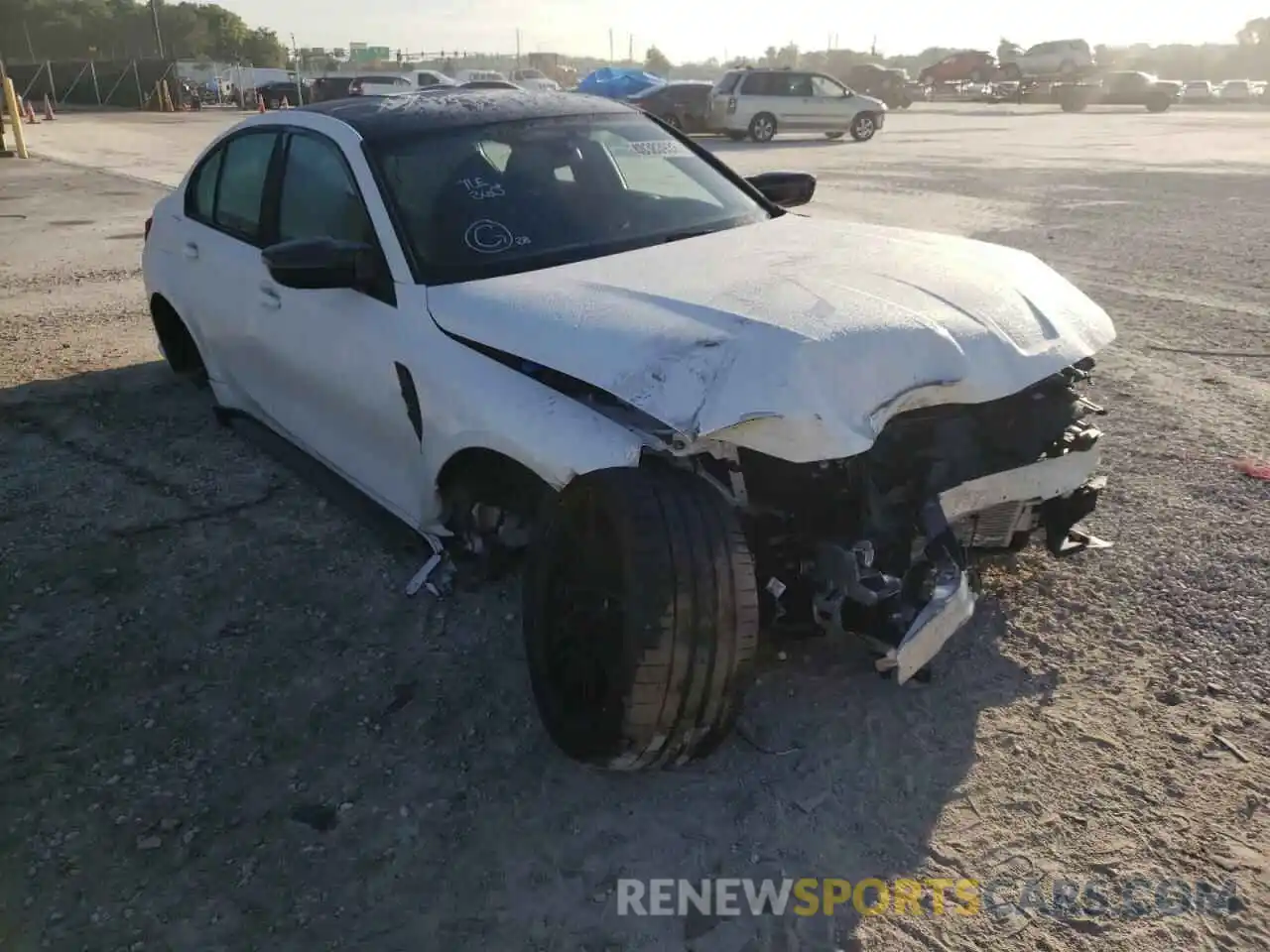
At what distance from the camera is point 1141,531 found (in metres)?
3.92

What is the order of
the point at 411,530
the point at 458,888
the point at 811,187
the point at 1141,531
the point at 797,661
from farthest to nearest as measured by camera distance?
the point at 811,187
the point at 1141,531
the point at 411,530
the point at 797,661
the point at 458,888

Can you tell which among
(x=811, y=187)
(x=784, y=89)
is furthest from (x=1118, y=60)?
(x=811, y=187)

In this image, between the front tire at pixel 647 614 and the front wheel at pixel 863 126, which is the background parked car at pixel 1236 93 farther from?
the front tire at pixel 647 614

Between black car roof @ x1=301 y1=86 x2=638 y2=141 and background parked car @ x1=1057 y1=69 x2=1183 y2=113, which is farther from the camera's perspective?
background parked car @ x1=1057 y1=69 x2=1183 y2=113

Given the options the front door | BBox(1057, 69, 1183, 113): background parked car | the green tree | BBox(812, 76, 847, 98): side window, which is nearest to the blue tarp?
BBox(812, 76, 847, 98): side window

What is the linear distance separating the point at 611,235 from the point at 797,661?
1606 mm

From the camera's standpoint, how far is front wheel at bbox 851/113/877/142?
2447 centimetres

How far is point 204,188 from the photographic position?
16.0ft

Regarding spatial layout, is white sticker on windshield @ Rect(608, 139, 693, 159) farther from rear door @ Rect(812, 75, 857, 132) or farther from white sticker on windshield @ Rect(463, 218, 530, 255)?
rear door @ Rect(812, 75, 857, 132)

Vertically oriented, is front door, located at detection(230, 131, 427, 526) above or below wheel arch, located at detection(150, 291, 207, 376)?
above

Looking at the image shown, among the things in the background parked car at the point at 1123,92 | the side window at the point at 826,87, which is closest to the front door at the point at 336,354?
the side window at the point at 826,87

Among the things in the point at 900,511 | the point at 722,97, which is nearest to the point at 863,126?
the point at 722,97

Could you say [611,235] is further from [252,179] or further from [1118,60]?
[1118,60]

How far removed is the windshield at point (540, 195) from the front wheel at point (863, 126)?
871 inches
